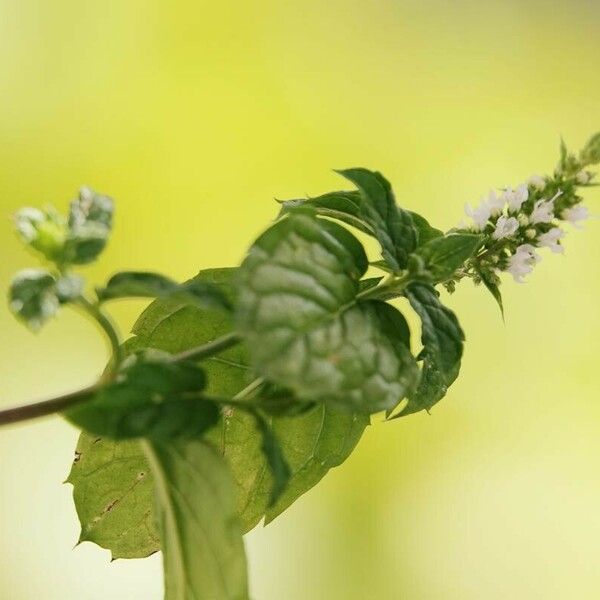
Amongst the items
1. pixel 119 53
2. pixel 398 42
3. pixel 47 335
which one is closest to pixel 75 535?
pixel 47 335

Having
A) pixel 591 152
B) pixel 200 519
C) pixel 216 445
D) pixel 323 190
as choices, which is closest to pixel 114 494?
pixel 216 445

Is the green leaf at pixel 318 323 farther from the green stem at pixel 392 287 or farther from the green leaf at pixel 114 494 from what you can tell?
the green leaf at pixel 114 494

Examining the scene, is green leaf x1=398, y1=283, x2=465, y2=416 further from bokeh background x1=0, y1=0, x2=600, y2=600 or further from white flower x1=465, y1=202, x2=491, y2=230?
bokeh background x1=0, y1=0, x2=600, y2=600

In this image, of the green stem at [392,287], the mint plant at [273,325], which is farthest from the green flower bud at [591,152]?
the green stem at [392,287]

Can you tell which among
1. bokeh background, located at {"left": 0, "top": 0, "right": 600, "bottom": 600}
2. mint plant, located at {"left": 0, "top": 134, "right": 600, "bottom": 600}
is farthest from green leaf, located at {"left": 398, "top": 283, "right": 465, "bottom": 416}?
bokeh background, located at {"left": 0, "top": 0, "right": 600, "bottom": 600}

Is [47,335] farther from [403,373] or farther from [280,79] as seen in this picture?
[403,373]

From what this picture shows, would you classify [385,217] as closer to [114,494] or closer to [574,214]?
[574,214]
